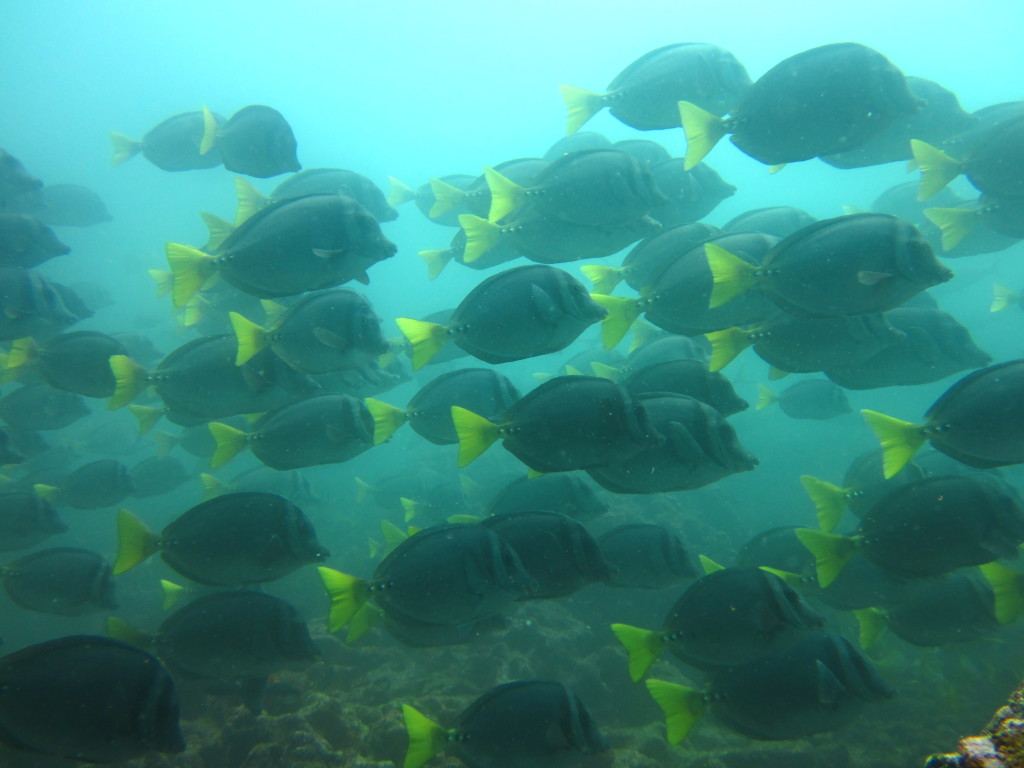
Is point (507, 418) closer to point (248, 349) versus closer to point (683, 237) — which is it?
point (248, 349)

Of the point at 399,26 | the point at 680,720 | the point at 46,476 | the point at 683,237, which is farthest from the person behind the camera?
the point at 399,26

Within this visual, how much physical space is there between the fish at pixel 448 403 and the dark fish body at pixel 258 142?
2566mm

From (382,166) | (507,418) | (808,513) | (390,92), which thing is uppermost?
(390,92)

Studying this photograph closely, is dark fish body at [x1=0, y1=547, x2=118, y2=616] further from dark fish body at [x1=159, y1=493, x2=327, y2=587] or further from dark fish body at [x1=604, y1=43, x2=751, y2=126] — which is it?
dark fish body at [x1=604, y1=43, x2=751, y2=126]

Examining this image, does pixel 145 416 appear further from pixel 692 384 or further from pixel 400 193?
pixel 400 193

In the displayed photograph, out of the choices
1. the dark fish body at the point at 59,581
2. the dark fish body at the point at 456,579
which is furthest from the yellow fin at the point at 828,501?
the dark fish body at the point at 59,581

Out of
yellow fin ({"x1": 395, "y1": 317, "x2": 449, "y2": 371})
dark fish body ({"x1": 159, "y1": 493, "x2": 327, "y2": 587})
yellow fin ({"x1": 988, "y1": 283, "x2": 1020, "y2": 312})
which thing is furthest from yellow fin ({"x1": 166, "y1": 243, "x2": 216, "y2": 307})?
yellow fin ({"x1": 988, "y1": 283, "x2": 1020, "y2": 312})

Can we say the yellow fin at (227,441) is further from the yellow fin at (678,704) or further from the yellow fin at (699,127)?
the yellow fin at (699,127)

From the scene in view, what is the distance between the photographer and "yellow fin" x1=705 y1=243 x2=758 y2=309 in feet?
9.46

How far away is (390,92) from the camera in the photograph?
9131 cm

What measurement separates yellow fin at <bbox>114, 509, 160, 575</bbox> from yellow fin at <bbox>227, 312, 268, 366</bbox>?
134 centimetres

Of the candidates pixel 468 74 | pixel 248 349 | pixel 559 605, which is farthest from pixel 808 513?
pixel 468 74

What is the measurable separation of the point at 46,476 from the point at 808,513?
16.8m

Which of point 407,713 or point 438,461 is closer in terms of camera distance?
point 407,713
